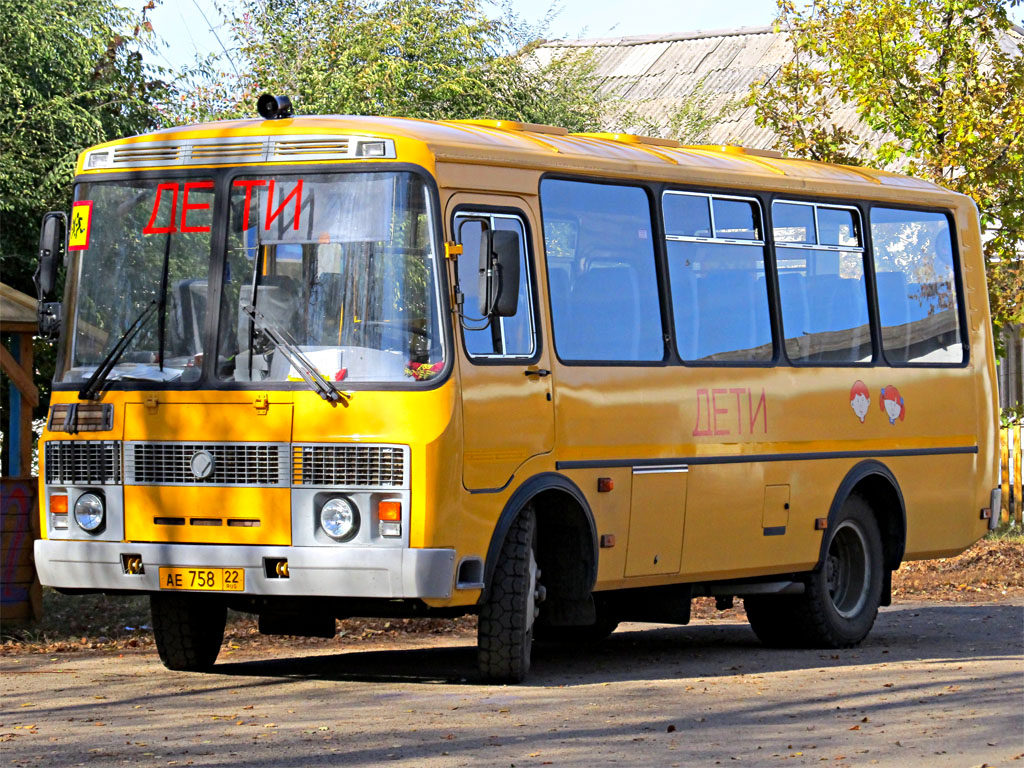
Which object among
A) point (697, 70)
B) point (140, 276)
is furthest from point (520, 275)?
point (697, 70)

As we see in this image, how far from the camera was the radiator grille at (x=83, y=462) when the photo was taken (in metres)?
10.3

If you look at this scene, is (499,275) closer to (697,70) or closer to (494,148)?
(494,148)

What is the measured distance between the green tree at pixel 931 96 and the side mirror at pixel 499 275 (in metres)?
12.1

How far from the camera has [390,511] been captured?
383 inches

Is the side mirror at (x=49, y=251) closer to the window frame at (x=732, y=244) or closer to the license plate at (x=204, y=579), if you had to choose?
the license plate at (x=204, y=579)

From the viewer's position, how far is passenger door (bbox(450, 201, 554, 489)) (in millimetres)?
10062

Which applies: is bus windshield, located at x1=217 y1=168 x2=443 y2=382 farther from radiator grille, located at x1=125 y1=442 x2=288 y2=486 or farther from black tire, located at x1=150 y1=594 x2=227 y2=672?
black tire, located at x1=150 y1=594 x2=227 y2=672

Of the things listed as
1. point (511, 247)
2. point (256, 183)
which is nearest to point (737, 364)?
point (511, 247)

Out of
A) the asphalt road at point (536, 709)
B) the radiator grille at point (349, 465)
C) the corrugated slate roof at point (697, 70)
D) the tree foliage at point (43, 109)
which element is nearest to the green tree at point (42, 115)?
the tree foliage at point (43, 109)

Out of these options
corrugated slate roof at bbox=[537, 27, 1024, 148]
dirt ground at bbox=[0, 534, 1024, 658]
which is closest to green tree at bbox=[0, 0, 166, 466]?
dirt ground at bbox=[0, 534, 1024, 658]

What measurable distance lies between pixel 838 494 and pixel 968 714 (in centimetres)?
357

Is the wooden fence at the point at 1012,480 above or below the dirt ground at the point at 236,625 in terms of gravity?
above

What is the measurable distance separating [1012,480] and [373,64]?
879 cm

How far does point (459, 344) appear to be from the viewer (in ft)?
32.8
